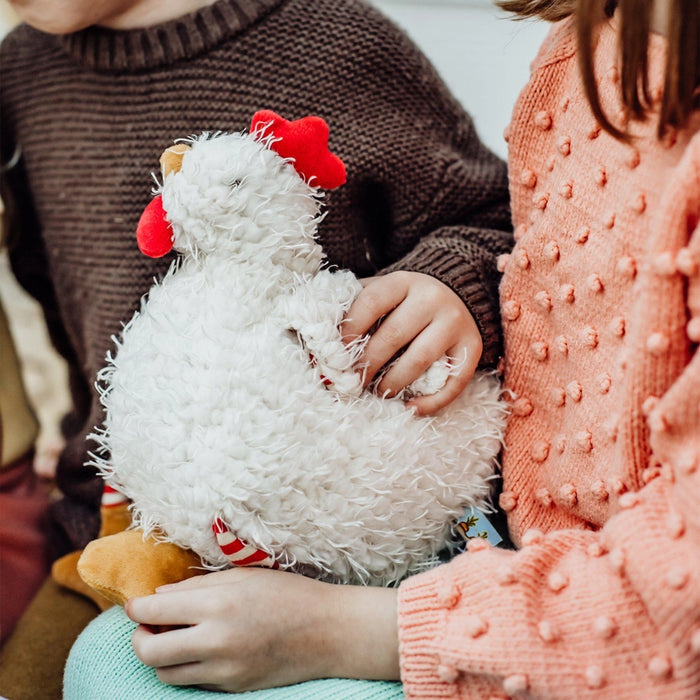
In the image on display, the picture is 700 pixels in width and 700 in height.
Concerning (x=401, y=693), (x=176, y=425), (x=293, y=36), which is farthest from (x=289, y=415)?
(x=293, y=36)

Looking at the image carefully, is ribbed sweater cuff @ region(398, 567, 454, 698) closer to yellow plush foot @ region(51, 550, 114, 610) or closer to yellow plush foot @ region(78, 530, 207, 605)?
yellow plush foot @ region(78, 530, 207, 605)

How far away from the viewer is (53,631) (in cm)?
78

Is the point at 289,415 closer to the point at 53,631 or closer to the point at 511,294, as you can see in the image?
the point at 511,294

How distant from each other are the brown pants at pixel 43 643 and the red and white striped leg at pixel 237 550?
32 centimetres

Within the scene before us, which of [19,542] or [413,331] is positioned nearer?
[413,331]

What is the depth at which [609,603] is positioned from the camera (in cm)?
47

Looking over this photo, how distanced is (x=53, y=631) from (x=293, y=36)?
63 centimetres

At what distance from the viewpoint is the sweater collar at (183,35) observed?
69 cm

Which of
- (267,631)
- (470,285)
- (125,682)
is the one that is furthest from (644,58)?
(125,682)

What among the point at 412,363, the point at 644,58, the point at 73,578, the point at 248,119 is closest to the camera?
the point at 644,58

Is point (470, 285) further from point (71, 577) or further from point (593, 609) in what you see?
point (71, 577)

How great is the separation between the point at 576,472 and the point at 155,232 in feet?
1.13

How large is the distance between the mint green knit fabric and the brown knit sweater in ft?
0.80

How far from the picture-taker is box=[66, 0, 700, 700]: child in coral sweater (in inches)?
18.0
